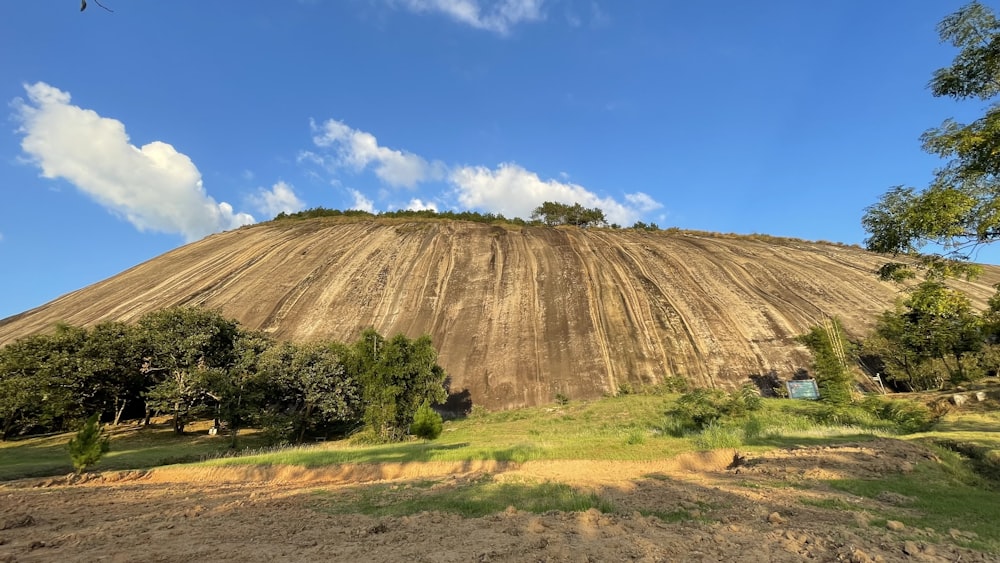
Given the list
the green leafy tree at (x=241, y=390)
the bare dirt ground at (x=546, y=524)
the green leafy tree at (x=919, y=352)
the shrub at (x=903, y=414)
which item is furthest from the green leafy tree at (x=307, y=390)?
the green leafy tree at (x=919, y=352)

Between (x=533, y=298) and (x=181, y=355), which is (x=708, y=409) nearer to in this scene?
(x=533, y=298)

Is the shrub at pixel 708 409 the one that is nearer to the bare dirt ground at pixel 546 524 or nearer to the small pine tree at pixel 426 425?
the bare dirt ground at pixel 546 524

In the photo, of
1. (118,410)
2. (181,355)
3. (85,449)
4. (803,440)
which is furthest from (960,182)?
(118,410)

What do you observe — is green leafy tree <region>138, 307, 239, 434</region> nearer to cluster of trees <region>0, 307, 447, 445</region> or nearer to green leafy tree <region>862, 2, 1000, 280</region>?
cluster of trees <region>0, 307, 447, 445</region>

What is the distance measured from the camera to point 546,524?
797cm

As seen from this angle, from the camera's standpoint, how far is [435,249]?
212 ft

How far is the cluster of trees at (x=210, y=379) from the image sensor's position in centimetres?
3102

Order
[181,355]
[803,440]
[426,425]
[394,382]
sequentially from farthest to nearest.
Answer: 1. [181,355]
2. [394,382]
3. [426,425]
4. [803,440]

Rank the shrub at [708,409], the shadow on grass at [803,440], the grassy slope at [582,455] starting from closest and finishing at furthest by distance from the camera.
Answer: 1. the grassy slope at [582,455]
2. the shadow on grass at [803,440]
3. the shrub at [708,409]

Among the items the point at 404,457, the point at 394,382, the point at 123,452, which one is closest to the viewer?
the point at 404,457

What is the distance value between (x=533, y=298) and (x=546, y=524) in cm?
4547

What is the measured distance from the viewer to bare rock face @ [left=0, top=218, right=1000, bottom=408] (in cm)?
4381

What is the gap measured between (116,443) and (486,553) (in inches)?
1387

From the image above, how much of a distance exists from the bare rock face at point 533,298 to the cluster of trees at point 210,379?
10726 millimetres
